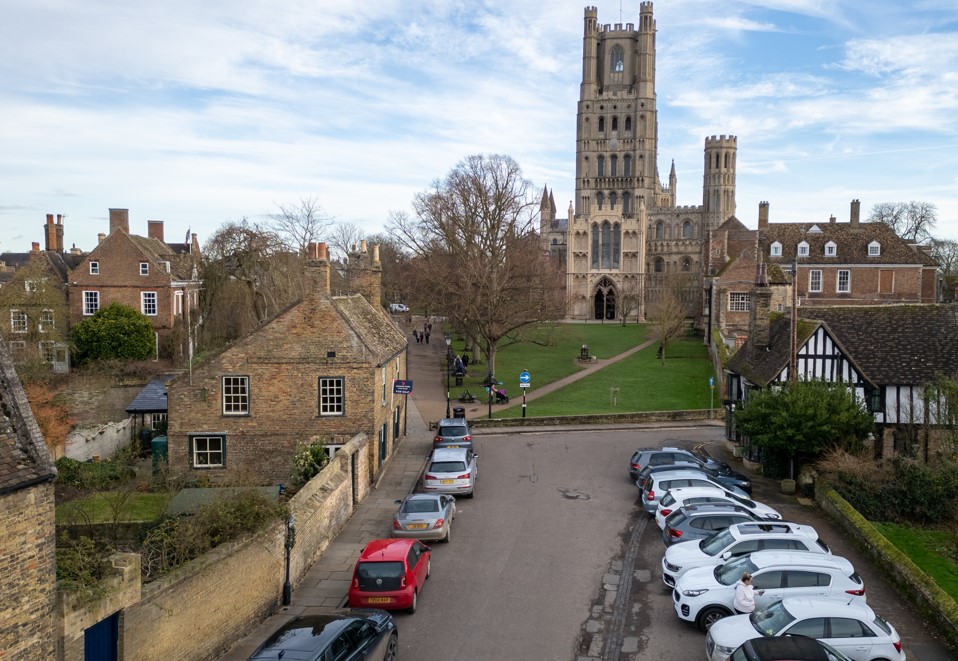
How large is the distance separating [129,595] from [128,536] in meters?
7.25

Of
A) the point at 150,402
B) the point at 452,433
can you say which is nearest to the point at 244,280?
the point at 150,402

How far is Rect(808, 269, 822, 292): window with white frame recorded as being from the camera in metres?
58.1

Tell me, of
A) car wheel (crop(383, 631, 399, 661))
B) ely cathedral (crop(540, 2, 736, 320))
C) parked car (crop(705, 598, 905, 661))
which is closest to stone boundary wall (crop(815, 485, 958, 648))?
parked car (crop(705, 598, 905, 661))

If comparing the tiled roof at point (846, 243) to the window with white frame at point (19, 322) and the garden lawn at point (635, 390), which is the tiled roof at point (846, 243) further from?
the window with white frame at point (19, 322)

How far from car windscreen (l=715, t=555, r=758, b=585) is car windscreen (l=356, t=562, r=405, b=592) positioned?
250 inches

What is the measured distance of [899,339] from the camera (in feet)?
96.8

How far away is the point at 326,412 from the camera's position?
25.7 m

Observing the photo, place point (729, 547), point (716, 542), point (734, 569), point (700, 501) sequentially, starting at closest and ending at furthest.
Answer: point (734, 569)
point (729, 547)
point (716, 542)
point (700, 501)

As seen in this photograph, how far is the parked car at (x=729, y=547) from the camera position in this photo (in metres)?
16.9

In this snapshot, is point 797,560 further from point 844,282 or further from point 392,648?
point 844,282

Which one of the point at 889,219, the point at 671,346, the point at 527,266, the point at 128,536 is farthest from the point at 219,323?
the point at 889,219

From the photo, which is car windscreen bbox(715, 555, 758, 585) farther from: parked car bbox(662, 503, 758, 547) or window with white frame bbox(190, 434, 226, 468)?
window with white frame bbox(190, 434, 226, 468)

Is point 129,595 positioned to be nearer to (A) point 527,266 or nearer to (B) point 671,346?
(A) point 527,266

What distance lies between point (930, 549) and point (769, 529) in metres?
5.65
